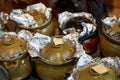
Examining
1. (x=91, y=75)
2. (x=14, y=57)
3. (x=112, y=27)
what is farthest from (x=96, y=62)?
(x=14, y=57)

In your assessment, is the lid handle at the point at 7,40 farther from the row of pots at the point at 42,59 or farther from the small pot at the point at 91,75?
the small pot at the point at 91,75

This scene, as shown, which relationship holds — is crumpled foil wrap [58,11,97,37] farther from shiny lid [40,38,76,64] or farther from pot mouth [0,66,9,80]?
pot mouth [0,66,9,80]

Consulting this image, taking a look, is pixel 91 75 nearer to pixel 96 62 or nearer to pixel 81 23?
pixel 96 62

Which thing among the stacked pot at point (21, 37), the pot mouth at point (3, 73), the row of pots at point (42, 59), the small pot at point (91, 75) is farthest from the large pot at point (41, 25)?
the small pot at point (91, 75)

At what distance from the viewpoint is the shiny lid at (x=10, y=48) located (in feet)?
4.31

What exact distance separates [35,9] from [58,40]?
41 centimetres

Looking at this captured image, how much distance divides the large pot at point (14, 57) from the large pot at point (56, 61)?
0.08 metres

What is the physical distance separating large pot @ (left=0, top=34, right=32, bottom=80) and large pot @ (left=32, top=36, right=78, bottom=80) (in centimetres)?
8

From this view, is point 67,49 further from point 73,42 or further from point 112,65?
point 112,65

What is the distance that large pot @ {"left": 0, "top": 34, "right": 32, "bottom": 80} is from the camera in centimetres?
131

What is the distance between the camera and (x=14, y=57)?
1309mm

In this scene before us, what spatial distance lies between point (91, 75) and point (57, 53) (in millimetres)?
254

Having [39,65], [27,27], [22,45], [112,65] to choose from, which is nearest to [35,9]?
[27,27]

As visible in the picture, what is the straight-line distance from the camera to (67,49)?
4.24 ft
